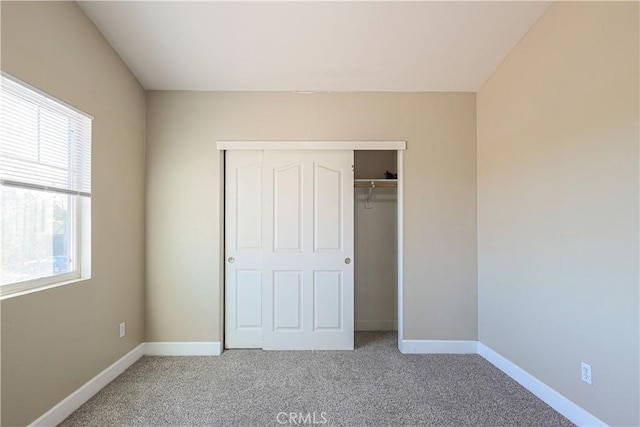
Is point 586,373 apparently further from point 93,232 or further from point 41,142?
point 41,142

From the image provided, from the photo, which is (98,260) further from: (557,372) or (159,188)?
(557,372)

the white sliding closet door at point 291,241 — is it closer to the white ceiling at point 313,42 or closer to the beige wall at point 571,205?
the white ceiling at point 313,42

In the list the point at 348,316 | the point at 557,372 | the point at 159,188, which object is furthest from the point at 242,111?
the point at 557,372

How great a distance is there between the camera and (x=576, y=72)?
1889 mm

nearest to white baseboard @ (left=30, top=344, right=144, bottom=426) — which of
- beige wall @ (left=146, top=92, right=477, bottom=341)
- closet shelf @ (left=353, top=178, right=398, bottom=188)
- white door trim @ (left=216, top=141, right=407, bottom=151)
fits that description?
beige wall @ (left=146, top=92, right=477, bottom=341)

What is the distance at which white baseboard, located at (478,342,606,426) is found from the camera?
1845 mm

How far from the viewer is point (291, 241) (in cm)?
311

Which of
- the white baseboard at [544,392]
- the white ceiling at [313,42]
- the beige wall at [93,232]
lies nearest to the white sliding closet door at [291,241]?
the white ceiling at [313,42]

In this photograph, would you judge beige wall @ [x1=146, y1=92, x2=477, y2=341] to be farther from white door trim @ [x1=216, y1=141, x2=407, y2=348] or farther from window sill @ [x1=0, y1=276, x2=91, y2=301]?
window sill @ [x1=0, y1=276, x2=91, y2=301]

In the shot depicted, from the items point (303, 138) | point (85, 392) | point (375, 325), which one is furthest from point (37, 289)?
point (375, 325)

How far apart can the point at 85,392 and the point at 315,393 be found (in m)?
1.64

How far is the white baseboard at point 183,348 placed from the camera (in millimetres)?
2951

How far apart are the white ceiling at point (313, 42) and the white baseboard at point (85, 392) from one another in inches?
101

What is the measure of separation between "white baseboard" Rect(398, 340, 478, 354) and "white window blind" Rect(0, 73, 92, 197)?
3070mm
